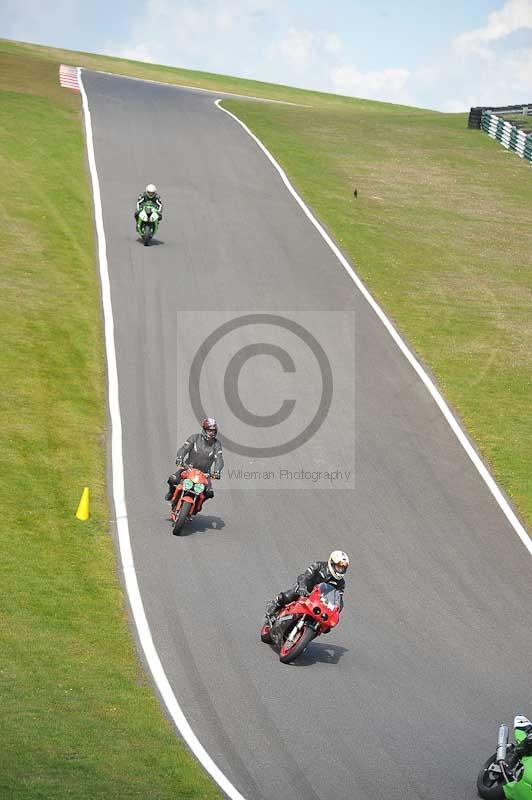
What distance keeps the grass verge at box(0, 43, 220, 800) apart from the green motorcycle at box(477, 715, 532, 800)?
3.25m

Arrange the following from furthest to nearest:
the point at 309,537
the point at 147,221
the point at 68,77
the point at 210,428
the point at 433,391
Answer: the point at 68,77 < the point at 147,221 < the point at 433,391 < the point at 210,428 < the point at 309,537

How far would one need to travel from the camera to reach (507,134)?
209 ft

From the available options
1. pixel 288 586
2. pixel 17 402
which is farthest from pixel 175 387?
pixel 288 586

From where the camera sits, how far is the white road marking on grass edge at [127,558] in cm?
1303

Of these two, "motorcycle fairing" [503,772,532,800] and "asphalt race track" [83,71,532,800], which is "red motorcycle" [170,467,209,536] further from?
"motorcycle fairing" [503,772,532,800]

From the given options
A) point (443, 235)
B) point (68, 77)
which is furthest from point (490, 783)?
point (68, 77)

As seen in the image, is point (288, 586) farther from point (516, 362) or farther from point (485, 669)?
point (516, 362)

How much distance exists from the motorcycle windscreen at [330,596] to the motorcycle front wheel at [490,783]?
140 inches

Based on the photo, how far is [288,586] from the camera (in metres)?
18.7

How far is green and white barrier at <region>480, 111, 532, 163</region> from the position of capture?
6106cm

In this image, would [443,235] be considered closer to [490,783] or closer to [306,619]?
[306,619]

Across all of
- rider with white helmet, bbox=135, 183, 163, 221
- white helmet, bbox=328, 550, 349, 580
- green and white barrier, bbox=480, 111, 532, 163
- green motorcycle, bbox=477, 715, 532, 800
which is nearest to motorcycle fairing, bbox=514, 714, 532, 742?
green motorcycle, bbox=477, 715, 532, 800

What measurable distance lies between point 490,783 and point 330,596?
12.8ft

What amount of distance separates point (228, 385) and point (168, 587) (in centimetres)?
1049
